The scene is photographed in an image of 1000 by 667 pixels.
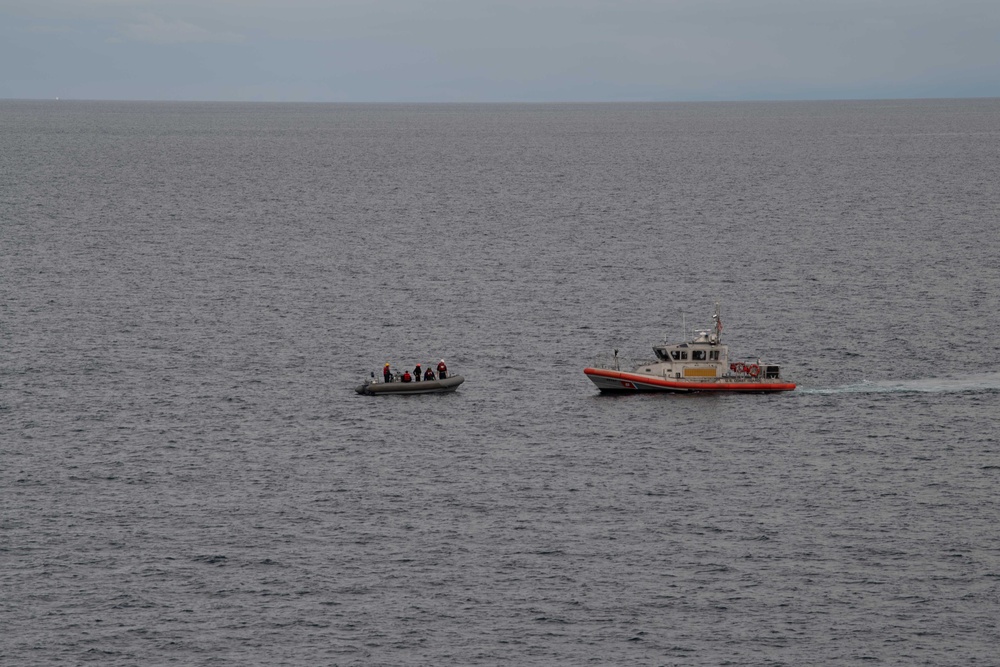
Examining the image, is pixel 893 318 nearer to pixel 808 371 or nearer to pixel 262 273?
pixel 808 371

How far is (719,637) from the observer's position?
63.2 metres

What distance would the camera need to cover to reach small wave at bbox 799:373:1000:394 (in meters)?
102

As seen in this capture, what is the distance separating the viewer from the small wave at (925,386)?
102 meters

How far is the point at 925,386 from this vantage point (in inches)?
4070

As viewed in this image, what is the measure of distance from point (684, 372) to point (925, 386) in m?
17.3

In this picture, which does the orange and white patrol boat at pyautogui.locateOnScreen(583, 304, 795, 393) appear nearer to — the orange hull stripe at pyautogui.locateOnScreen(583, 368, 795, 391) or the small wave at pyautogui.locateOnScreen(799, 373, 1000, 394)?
the orange hull stripe at pyautogui.locateOnScreen(583, 368, 795, 391)

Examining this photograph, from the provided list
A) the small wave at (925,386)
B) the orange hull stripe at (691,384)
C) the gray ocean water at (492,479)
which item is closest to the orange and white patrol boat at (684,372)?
the orange hull stripe at (691,384)

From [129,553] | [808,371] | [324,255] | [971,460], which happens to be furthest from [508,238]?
[129,553]

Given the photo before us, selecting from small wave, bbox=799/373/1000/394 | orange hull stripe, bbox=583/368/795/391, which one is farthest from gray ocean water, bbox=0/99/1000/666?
orange hull stripe, bbox=583/368/795/391

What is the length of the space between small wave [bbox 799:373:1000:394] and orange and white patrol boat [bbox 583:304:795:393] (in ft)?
16.1

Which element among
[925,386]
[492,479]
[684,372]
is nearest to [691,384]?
[684,372]

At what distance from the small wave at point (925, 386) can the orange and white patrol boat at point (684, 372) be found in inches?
194

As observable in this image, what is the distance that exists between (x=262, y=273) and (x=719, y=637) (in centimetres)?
10473

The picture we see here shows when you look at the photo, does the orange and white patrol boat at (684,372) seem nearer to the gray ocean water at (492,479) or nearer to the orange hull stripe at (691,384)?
the orange hull stripe at (691,384)
